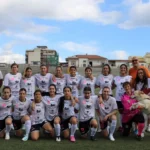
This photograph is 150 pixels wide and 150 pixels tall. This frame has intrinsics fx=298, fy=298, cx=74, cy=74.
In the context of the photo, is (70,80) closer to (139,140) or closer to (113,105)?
(113,105)

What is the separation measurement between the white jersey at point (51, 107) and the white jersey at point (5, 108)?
0.67 meters

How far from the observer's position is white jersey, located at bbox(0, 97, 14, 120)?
5.65 meters

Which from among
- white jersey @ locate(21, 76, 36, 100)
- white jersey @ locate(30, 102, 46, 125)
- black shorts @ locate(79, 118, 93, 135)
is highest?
white jersey @ locate(21, 76, 36, 100)

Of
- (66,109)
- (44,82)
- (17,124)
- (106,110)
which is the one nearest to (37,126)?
(17,124)

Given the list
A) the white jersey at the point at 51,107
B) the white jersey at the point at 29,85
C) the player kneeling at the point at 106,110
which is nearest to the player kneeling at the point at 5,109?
the white jersey at the point at 29,85

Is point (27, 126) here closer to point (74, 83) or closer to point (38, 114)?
point (38, 114)

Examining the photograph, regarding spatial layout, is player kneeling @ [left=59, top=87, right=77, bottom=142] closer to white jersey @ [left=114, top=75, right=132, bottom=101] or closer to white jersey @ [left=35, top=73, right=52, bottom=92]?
white jersey @ [left=35, top=73, right=52, bottom=92]

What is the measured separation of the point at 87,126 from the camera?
571 cm

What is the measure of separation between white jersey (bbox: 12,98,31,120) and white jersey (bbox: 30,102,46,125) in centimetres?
16
